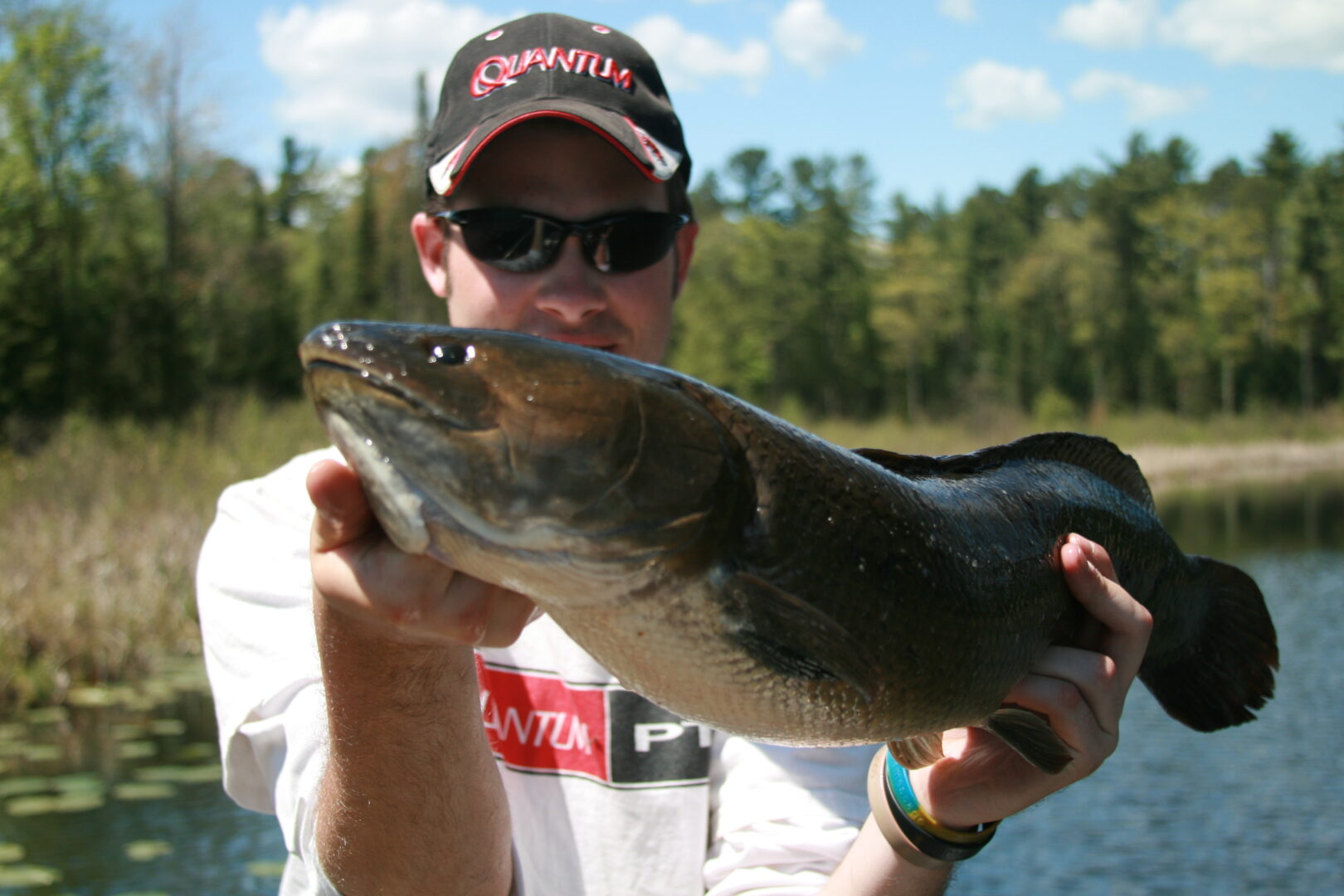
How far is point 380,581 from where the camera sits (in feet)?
4.67

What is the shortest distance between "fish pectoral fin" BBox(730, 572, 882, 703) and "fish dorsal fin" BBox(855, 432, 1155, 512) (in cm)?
41

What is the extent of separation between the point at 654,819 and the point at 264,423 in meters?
16.2

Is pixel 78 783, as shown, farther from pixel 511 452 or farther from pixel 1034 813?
pixel 1034 813

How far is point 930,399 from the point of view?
64188 mm

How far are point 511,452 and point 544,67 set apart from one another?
1.75 metres

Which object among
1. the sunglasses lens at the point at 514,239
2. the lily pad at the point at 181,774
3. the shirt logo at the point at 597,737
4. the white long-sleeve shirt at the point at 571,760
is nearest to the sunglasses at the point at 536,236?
the sunglasses lens at the point at 514,239

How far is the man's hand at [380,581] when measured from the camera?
1407 millimetres

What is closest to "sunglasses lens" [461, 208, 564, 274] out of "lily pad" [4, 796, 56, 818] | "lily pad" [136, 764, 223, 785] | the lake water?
the lake water

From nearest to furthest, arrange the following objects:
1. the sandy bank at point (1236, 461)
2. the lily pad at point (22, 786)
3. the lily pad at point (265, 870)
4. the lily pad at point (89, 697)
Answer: the lily pad at point (265, 870), the lily pad at point (22, 786), the lily pad at point (89, 697), the sandy bank at point (1236, 461)

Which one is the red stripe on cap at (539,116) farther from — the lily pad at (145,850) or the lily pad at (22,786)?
the lily pad at (22,786)

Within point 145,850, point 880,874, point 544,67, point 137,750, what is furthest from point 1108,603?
point 137,750

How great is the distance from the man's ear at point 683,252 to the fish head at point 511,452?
1.65 m

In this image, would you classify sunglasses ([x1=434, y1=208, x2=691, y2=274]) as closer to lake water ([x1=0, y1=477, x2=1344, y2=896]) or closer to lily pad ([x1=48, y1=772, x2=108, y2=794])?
lake water ([x1=0, y1=477, x2=1344, y2=896])


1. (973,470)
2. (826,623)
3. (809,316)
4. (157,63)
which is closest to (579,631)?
(826,623)
